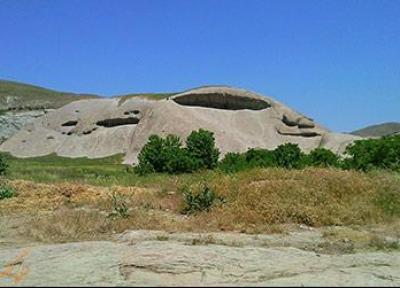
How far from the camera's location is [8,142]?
2329 inches

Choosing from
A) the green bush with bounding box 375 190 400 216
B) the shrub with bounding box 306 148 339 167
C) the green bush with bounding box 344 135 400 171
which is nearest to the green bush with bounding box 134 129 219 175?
the shrub with bounding box 306 148 339 167

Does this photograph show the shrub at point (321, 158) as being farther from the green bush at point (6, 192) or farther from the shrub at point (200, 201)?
the green bush at point (6, 192)

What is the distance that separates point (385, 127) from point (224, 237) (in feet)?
451

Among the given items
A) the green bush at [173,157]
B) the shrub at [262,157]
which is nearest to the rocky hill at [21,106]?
the green bush at [173,157]

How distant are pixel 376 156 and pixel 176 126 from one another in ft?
98.2

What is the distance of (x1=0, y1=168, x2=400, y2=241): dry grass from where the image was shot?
37.0 ft

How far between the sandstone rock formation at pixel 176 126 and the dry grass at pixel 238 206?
34.9m

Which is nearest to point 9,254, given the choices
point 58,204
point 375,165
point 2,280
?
point 2,280

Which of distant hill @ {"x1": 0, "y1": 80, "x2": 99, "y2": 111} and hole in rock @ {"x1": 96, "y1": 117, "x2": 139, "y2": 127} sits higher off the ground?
distant hill @ {"x1": 0, "y1": 80, "x2": 99, "y2": 111}

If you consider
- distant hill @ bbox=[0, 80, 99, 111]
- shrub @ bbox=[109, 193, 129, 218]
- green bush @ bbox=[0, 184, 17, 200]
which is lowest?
green bush @ bbox=[0, 184, 17, 200]

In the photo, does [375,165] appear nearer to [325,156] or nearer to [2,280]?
[325,156]

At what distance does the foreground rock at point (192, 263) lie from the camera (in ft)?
20.3

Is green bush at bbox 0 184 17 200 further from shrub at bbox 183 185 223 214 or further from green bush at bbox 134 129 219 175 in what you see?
green bush at bbox 134 129 219 175

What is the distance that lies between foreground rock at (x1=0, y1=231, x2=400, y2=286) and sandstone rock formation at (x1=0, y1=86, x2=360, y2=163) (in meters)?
41.3
